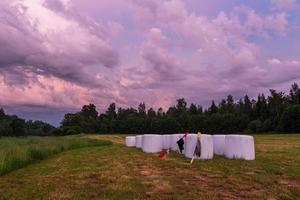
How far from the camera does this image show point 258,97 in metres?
146

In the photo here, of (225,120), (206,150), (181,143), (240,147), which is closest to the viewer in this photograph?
(206,150)

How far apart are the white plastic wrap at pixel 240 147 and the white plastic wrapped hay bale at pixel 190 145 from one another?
1799 millimetres

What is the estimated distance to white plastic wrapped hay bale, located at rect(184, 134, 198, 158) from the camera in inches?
903

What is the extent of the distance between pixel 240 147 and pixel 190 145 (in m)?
2.58

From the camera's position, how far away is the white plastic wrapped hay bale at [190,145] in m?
22.9

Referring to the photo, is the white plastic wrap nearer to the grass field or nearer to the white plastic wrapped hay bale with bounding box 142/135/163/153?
the grass field

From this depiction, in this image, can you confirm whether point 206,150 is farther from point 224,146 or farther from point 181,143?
point 181,143

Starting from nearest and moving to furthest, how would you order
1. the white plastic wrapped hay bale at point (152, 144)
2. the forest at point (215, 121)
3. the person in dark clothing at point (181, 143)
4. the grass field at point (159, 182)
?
1. the grass field at point (159, 182)
2. the person in dark clothing at point (181, 143)
3. the white plastic wrapped hay bale at point (152, 144)
4. the forest at point (215, 121)

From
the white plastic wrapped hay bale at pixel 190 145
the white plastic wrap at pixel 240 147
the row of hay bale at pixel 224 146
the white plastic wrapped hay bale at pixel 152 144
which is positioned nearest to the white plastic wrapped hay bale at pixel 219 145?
the row of hay bale at pixel 224 146

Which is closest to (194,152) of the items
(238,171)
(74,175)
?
(238,171)

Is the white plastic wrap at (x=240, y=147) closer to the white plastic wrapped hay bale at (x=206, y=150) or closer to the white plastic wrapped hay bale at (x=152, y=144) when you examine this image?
the white plastic wrapped hay bale at (x=206, y=150)

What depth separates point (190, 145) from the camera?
76.3 feet

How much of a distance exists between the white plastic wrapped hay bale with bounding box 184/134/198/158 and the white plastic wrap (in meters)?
1.80

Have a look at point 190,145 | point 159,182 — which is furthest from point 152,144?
point 159,182
